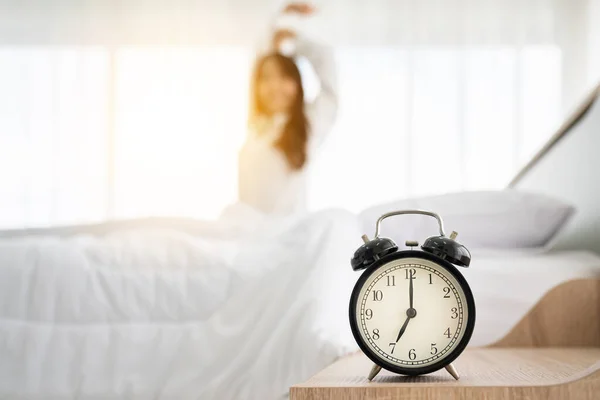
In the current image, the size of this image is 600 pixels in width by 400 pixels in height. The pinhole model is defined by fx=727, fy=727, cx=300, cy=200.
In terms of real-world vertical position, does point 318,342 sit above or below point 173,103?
Answer: below

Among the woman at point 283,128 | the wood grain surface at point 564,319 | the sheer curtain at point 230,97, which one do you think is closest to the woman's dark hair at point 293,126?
the woman at point 283,128

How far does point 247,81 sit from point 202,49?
36 cm

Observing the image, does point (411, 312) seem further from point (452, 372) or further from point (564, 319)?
point (564, 319)

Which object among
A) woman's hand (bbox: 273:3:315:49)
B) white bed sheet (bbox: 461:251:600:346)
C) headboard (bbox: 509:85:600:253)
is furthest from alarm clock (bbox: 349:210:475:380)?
woman's hand (bbox: 273:3:315:49)

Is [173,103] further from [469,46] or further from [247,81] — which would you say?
[469,46]

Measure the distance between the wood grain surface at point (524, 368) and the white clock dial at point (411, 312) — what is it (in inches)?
1.2

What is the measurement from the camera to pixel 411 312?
758 mm

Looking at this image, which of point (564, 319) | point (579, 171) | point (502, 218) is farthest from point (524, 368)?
point (579, 171)

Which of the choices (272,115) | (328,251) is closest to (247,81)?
(272,115)

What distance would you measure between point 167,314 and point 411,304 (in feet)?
2.59

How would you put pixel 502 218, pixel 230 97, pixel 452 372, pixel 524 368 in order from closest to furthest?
pixel 452 372 < pixel 524 368 < pixel 502 218 < pixel 230 97

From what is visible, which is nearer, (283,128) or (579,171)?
(579,171)

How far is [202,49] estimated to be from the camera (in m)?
4.55

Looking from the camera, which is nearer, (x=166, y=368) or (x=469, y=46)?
(x=166, y=368)
